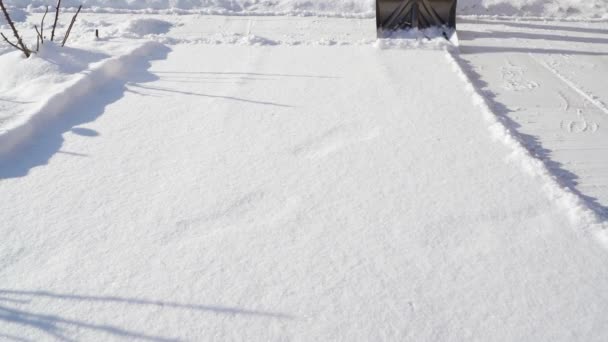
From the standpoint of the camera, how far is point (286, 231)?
2.23 m

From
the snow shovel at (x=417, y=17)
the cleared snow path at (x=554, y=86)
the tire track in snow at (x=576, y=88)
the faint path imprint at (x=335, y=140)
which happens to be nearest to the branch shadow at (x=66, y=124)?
the faint path imprint at (x=335, y=140)

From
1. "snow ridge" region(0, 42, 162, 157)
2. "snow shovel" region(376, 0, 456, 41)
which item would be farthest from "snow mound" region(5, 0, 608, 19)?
"snow ridge" region(0, 42, 162, 157)

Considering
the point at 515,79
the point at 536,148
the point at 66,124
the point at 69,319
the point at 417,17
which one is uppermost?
the point at 417,17

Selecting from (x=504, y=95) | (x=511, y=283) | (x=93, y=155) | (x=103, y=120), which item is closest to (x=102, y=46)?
(x=103, y=120)

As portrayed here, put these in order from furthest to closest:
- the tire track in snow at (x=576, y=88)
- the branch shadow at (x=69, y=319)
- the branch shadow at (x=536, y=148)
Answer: the tire track in snow at (x=576, y=88) < the branch shadow at (x=536, y=148) < the branch shadow at (x=69, y=319)

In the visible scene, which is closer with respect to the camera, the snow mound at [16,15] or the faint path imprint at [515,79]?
the faint path imprint at [515,79]

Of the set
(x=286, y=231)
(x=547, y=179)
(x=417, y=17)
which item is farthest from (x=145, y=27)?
(x=547, y=179)

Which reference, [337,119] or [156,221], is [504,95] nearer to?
[337,119]

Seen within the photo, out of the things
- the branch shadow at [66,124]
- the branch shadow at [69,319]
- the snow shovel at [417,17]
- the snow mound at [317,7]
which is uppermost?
the snow mound at [317,7]

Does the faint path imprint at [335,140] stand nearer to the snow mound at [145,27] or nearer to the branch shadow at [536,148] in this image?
the branch shadow at [536,148]

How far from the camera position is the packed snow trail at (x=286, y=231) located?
1.76m

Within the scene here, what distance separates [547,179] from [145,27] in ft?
16.9

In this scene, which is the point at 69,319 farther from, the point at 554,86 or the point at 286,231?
the point at 554,86

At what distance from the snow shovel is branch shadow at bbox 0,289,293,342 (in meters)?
4.18
